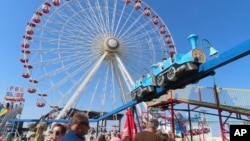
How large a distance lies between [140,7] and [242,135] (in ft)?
73.3

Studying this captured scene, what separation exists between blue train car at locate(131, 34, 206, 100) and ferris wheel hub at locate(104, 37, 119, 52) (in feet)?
40.6

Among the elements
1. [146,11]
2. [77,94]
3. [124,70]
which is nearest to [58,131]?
[77,94]

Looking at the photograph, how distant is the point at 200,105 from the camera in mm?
11734

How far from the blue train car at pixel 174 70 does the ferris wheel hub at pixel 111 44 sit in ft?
40.6

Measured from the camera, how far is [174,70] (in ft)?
24.5

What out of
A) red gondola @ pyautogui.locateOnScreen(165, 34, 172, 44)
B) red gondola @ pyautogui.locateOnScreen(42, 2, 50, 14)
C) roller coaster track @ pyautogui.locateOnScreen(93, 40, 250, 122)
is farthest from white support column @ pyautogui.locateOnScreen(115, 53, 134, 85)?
roller coaster track @ pyautogui.locateOnScreen(93, 40, 250, 122)

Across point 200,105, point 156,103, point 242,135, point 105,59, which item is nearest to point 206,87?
point 200,105

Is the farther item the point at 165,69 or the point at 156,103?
the point at 156,103

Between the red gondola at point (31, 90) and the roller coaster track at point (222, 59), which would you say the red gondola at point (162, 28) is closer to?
the red gondola at point (31, 90)

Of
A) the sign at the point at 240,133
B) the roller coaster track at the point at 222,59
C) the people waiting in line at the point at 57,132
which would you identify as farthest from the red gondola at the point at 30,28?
the sign at the point at 240,133

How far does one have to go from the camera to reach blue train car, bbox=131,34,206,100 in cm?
698

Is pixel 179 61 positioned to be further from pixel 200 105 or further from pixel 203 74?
pixel 200 105

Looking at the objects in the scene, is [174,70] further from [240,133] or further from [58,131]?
[240,133]

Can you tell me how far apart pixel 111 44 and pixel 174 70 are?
49.1 feet
